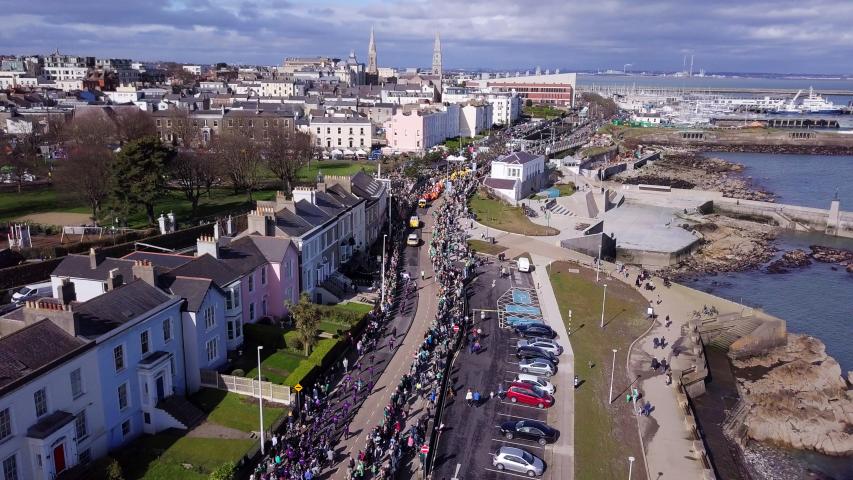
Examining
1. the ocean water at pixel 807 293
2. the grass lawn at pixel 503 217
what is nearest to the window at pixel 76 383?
the ocean water at pixel 807 293

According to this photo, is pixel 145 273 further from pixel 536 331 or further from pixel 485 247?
pixel 485 247

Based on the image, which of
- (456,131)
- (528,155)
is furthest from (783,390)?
(456,131)

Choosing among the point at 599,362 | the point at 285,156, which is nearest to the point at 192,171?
the point at 285,156

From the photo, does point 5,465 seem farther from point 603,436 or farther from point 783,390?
point 783,390

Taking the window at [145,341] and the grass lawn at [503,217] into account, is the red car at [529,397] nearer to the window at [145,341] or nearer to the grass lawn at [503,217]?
the window at [145,341]

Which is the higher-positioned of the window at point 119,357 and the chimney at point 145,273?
the chimney at point 145,273

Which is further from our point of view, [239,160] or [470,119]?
[470,119]
